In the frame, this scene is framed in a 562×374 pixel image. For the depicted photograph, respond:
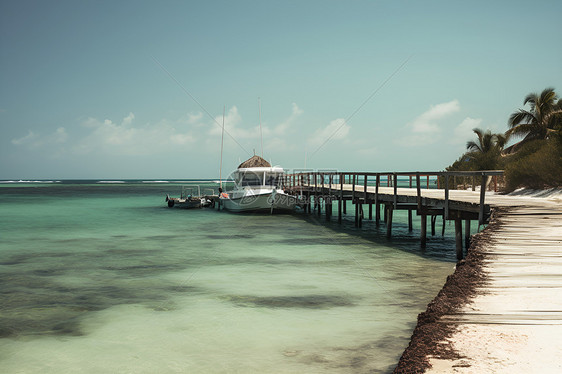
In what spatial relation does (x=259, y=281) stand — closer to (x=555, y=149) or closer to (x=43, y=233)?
(x=43, y=233)

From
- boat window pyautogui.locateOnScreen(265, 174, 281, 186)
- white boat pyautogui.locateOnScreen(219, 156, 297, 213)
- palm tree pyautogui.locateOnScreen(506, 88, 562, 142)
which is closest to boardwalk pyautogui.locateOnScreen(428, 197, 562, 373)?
white boat pyautogui.locateOnScreen(219, 156, 297, 213)

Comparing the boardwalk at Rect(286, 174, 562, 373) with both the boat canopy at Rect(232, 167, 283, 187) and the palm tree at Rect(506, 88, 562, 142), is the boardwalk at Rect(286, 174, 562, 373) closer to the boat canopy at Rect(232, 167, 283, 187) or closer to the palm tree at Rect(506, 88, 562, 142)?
the boat canopy at Rect(232, 167, 283, 187)

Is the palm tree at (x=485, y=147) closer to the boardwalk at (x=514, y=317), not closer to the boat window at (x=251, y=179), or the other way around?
the boat window at (x=251, y=179)

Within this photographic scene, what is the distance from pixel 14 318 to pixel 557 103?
39759 millimetres

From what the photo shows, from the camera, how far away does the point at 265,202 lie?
3130 cm

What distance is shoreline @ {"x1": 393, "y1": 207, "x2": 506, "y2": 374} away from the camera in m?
3.36

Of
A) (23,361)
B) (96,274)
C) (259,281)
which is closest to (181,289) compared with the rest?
(259,281)

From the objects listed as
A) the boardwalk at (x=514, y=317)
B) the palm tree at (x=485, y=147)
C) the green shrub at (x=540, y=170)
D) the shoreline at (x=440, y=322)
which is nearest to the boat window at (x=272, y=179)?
the green shrub at (x=540, y=170)

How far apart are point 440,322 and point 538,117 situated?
123ft

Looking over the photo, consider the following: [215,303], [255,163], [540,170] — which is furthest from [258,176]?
[215,303]

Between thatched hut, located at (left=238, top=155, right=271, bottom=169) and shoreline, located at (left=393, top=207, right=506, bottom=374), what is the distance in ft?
88.1

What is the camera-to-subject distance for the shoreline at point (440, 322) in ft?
11.0

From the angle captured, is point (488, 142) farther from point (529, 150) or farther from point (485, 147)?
point (529, 150)

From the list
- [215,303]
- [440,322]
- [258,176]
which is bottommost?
[215,303]
